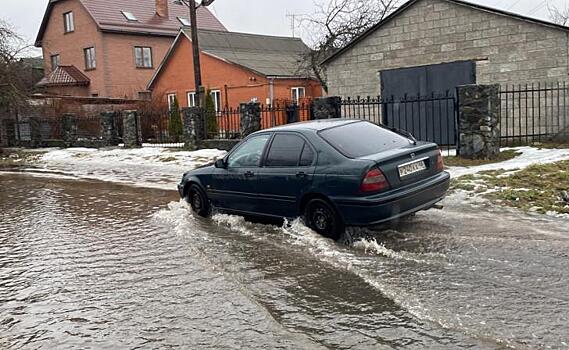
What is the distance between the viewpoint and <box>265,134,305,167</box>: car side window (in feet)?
24.4

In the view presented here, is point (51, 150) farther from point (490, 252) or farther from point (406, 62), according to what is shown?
point (490, 252)

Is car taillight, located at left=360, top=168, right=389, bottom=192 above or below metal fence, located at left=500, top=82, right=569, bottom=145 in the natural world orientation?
below

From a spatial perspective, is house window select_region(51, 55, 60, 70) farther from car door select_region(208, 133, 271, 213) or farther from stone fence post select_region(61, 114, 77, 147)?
car door select_region(208, 133, 271, 213)

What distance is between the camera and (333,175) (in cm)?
678

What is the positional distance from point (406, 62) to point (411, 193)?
11310 mm

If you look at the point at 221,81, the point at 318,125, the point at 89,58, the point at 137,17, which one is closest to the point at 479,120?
the point at 318,125

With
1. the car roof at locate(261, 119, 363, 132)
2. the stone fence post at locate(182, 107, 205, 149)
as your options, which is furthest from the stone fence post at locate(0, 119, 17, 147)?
the car roof at locate(261, 119, 363, 132)

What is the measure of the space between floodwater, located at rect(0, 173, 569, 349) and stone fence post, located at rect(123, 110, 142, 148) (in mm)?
15296

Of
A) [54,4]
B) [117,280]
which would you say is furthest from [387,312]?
[54,4]

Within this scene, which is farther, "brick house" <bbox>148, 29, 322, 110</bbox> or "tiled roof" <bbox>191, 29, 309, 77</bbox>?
"tiled roof" <bbox>191, 29, 309, 77</bbox>

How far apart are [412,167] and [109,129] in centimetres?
2036

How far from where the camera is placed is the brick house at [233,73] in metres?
30.9

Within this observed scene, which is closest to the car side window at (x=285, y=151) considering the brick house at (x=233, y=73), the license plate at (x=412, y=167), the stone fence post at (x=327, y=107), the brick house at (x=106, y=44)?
the license plate at (x=412, y=167)

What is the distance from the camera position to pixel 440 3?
53.7ft
